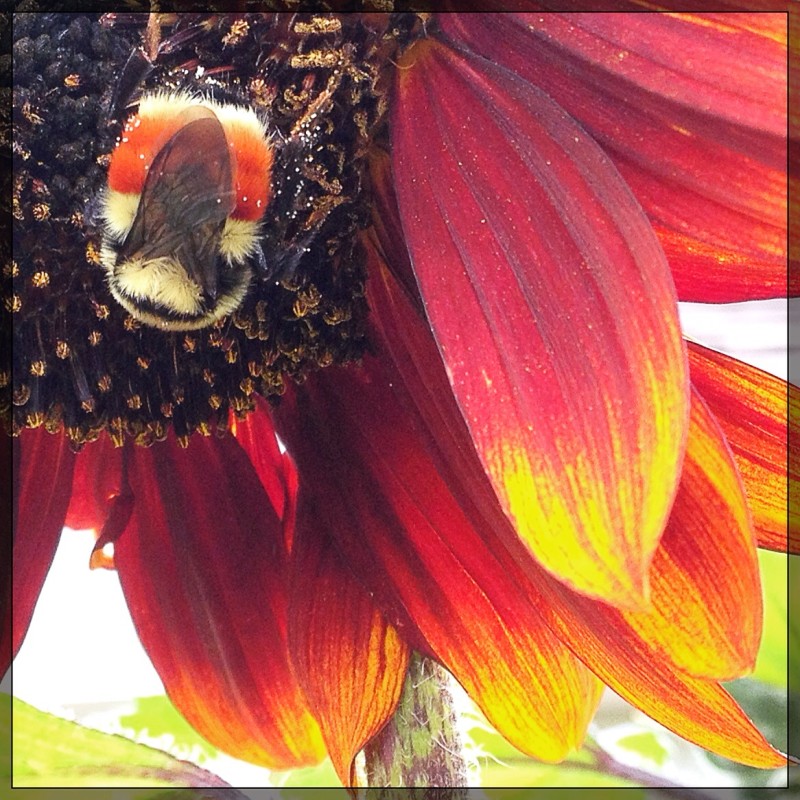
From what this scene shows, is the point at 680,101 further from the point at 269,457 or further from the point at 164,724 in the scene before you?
the point at 164,724

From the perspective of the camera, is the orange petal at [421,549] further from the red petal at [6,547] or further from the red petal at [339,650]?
the red petal at [6,547]

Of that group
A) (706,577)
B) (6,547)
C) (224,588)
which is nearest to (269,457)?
(224,588)

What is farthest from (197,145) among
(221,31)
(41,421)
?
(41,421)

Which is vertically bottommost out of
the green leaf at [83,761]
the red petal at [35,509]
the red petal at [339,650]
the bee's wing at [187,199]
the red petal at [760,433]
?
the green leaf at [83,761]

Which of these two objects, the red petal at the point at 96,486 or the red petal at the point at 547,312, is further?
the red petal at the point at 96,486

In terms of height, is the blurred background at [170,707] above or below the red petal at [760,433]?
below

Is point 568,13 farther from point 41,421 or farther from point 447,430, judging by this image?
point 41,421

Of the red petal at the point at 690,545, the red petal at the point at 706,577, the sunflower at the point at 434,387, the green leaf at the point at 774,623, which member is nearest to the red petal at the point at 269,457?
the sunflower at the point at 434,387
